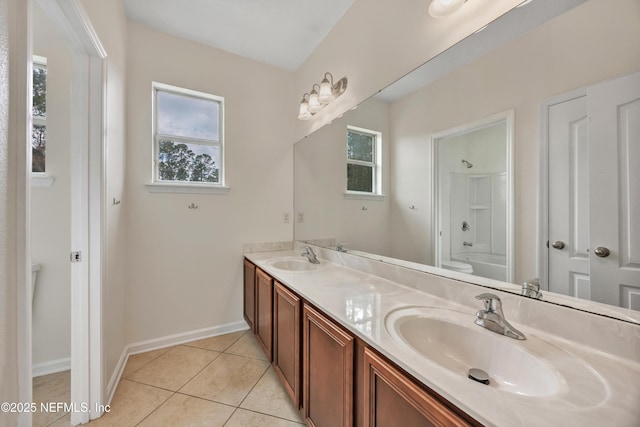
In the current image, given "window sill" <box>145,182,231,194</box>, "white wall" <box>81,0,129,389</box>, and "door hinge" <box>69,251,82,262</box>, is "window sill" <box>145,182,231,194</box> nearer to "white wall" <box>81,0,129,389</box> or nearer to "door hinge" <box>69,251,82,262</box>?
"white wall" <box>81,0,129,389</box>

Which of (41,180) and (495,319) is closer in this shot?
(495,319)

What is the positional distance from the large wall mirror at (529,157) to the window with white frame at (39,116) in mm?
2288

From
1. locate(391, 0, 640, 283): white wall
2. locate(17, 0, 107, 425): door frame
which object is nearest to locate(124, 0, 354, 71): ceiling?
locate(17, 0, 107, 425): door frame

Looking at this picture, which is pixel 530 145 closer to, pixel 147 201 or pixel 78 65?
pixel 78 65

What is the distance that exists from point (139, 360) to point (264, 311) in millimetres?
1082

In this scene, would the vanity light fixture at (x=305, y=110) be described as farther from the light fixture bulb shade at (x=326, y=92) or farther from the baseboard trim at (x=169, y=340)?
the baseboard trim at (x=169, y=340)

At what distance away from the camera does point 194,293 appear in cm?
228

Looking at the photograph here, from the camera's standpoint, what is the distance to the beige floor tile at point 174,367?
1729 mm

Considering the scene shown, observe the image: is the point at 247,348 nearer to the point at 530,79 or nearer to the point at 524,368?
the point at 524,368

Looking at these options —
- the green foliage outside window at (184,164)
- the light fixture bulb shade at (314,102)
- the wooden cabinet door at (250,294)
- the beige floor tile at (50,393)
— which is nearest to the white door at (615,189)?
the light fixture bulb shade at (314,102)

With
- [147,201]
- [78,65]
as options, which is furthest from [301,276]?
[78,65]

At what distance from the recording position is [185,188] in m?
2.20

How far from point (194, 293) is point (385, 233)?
1.78 meters

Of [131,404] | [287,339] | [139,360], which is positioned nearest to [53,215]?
[139,360]
